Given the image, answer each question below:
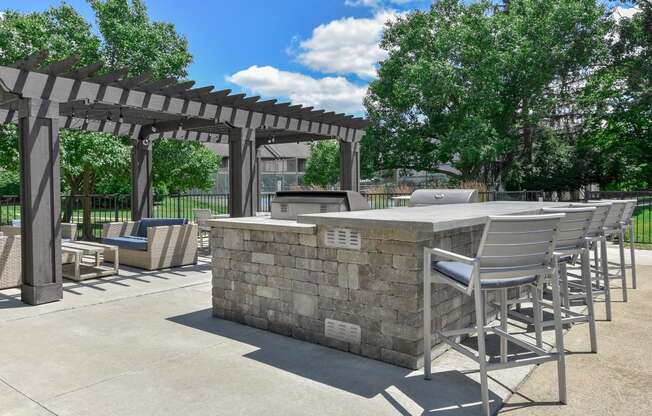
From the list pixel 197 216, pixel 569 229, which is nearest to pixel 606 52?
pixel 197 216

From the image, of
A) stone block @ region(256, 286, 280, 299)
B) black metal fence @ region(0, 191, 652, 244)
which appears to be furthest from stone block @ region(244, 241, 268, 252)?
black metal fence @ region(0, 191, 652, 244)

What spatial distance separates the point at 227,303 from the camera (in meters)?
4.41

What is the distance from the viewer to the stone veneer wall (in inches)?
125

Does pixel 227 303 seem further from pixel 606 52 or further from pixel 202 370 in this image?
pixel 606 52

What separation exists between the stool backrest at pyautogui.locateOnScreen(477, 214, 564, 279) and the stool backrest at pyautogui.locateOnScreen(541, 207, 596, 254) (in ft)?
2.38

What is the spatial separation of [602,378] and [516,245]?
1269mm

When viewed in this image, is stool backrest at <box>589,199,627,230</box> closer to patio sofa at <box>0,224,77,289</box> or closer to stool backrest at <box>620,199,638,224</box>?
stool backrest at <box>620,199,638,224</box>

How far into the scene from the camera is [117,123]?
Answer: 941cm

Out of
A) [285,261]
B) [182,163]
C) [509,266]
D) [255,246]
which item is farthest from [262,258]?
[182,163]

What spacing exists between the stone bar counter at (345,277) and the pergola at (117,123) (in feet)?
7.09

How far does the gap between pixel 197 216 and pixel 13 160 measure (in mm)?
4272

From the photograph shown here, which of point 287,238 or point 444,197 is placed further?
point 444,197

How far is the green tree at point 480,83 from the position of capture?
59.7 feet

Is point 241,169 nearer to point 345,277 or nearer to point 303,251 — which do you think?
point 303,251
